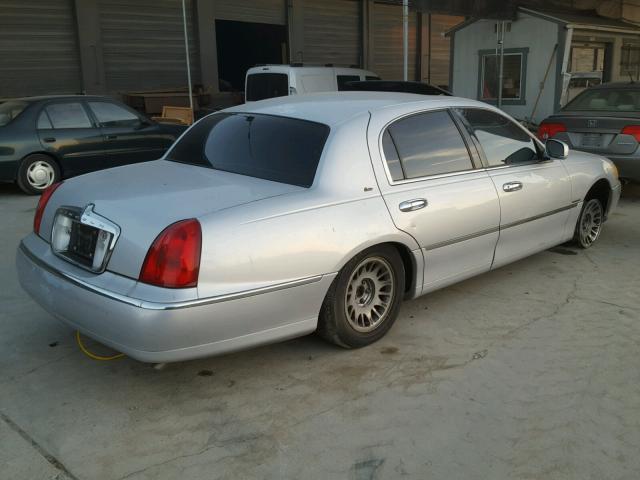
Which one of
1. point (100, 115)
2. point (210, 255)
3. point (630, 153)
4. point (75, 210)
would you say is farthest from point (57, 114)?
point (630, 153)

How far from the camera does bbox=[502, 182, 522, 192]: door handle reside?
454 cm

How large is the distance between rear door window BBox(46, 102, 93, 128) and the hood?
214 inches

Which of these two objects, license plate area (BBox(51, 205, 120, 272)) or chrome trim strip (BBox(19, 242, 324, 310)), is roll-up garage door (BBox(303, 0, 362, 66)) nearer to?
license plate area (BBox(51, 205, 120, 272))

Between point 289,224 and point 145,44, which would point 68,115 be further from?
point 289,224

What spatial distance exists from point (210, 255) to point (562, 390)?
1987mm

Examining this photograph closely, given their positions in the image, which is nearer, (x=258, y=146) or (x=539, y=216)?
(x=258, y=146)

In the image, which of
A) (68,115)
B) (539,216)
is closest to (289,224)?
(539,216)

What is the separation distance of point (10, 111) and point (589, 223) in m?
7.62

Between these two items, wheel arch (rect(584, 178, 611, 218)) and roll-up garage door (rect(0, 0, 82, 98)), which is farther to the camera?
roll-up garage door (rect(0, 0, 82, 98))

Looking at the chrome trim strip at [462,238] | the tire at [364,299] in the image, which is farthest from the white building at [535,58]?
the tire at [364,299]

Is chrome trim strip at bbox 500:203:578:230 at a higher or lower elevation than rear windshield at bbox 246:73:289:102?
lower

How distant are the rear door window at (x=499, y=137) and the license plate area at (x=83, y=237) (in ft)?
8.59

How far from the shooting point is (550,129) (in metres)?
8.01

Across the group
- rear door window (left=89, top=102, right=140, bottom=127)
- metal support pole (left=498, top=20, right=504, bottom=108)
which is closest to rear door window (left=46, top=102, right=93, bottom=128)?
rear door window (left=89, top=102, right=140, bottom=127)
